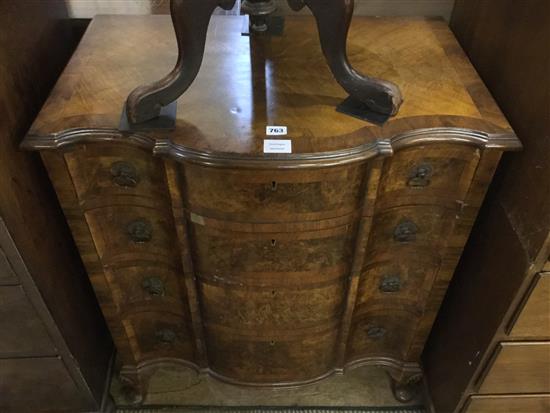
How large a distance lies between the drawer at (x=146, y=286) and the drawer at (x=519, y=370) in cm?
71

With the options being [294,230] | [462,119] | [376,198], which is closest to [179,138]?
[294,230]

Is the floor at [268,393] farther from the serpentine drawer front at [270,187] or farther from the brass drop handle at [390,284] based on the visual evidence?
the brass drop handle at [390,284]

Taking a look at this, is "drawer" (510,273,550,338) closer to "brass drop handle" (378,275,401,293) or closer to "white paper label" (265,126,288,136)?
"brass drop handle" (378,275,401,293)

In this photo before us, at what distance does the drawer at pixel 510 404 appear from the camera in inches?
48.0

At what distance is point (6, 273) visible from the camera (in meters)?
1.00

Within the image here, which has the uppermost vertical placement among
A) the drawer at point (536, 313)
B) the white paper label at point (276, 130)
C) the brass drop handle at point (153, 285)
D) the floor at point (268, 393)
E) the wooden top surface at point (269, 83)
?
the wooden top surface at point (269, 83)

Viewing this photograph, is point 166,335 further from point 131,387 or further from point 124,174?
point 124,174

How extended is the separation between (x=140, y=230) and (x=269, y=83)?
1.29 feet

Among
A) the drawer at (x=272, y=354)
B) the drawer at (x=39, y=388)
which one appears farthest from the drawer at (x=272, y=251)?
the drawer at (x=39, y=388)

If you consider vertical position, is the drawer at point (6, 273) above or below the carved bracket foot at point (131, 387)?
above

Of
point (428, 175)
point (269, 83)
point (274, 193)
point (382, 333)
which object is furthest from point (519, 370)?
point (269, 83)

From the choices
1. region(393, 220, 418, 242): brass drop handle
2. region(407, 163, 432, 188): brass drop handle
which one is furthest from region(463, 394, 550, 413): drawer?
region(407, 163, 432, 188): brass drop handle

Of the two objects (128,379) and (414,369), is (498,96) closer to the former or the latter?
(414,369)

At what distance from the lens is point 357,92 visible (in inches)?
36.1
